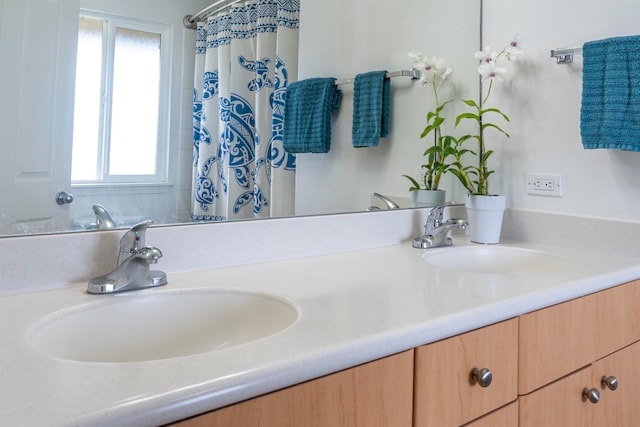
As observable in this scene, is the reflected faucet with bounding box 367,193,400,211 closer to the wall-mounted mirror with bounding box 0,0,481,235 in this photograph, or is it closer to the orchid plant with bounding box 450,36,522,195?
the wall-mounted mirror with bounding box 0,0,481,235

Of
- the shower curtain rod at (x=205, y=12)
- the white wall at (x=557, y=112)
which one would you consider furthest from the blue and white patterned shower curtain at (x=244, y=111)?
the white wall at (x=557, y=112)

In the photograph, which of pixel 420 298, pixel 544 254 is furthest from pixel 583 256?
pixel 420 298

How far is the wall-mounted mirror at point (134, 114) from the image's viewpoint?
97cm

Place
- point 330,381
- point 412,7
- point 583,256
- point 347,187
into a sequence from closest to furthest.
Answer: point 330,381
point 583,256
point 347,187
point 412,7

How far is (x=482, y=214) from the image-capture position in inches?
65.4

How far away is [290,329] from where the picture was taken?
792 millimetres

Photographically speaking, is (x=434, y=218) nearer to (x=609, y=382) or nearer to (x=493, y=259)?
(x=493, y=259)

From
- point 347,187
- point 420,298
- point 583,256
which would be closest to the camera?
point 420,298

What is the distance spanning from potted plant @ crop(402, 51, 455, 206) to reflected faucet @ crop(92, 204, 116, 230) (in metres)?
1.06

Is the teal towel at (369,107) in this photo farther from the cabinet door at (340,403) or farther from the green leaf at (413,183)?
the cabinet door at (340,403)

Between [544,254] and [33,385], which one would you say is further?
[544,254]

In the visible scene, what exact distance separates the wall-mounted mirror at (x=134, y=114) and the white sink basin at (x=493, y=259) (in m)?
0.30

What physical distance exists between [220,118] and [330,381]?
77 cm

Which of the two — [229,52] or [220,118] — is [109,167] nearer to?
[220,118]
